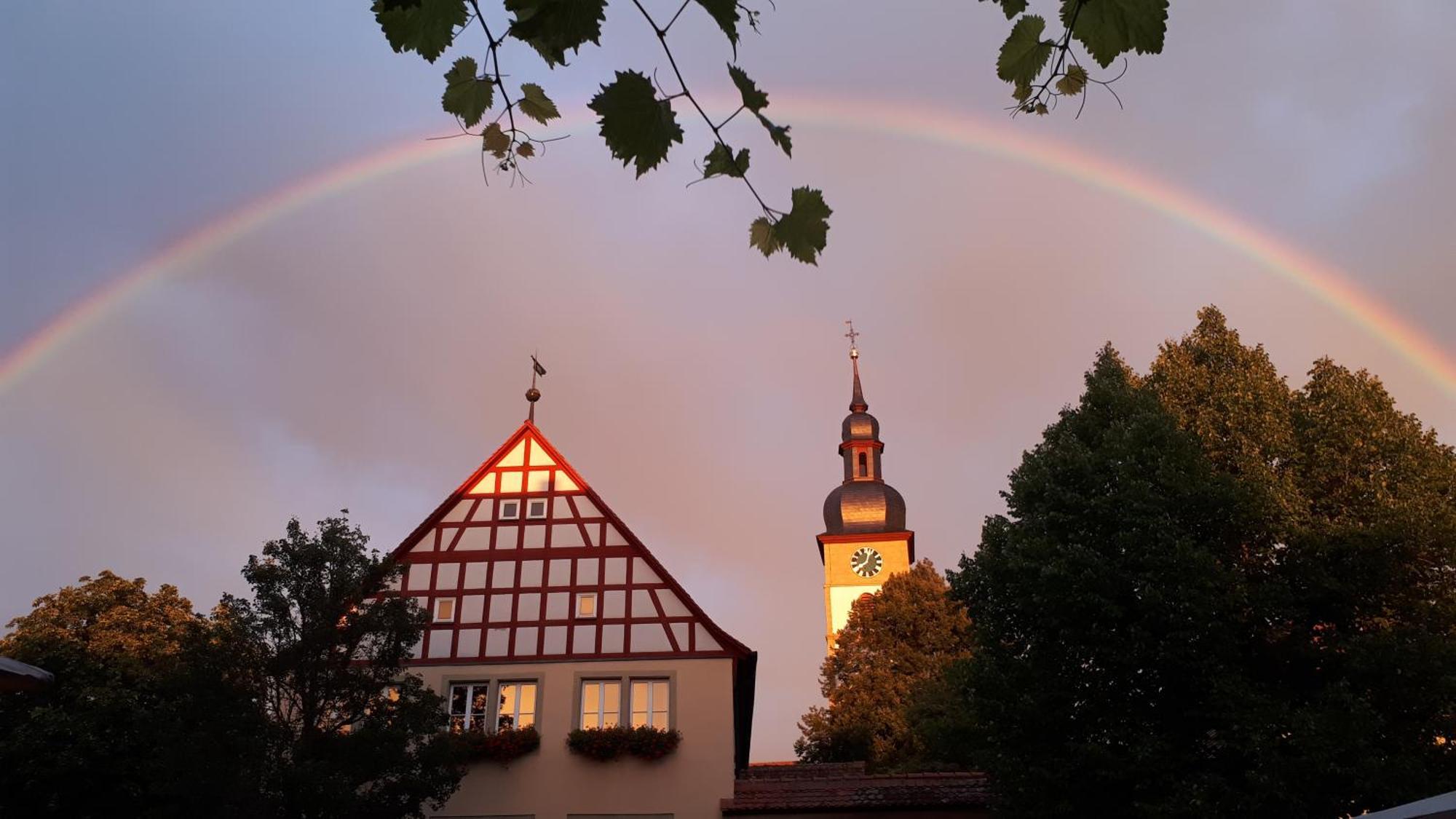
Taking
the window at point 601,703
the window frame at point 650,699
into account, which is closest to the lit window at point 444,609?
the window at point 601,703

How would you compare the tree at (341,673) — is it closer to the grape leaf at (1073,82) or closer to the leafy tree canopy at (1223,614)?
the leafy tree canopy at (1223,614)

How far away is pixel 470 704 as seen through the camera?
853 inches

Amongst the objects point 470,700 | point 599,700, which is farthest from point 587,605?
point 470,700

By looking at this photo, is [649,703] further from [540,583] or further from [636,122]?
[636,122]

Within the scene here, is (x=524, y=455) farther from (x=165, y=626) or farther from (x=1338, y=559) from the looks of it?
(x=1338, y=559)

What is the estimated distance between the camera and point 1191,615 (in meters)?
14.8

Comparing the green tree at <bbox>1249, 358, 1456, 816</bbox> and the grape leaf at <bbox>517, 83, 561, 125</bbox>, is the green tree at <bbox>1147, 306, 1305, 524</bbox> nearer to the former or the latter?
the green tree at <bbox>1249, 358, 1456, 816</bbox>

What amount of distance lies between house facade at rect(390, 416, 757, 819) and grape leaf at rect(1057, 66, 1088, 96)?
19371 mm

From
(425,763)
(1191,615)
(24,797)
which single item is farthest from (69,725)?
(1191,615)

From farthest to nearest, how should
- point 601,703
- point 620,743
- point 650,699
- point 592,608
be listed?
1. point 592,608
2. point 650,699
3. point 601,703
4. point 620,743

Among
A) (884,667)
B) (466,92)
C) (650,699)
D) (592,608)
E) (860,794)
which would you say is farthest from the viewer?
(884,667)

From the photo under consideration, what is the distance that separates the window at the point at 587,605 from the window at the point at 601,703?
4.17ft

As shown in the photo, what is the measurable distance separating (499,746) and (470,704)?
1.42 meters

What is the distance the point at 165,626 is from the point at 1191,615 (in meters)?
20.6
